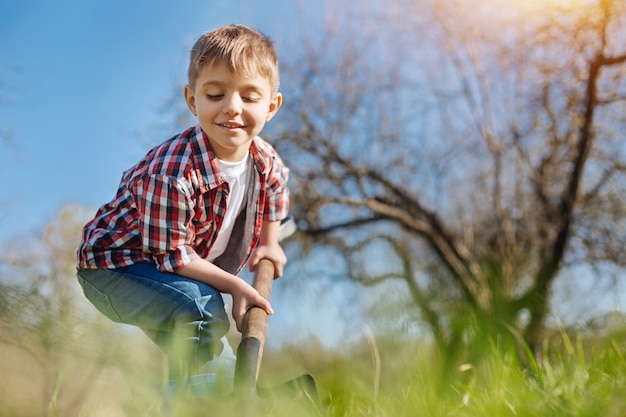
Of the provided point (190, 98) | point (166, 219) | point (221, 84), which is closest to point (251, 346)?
point (166, 219)

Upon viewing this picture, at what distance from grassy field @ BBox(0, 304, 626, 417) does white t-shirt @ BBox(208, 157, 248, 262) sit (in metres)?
0.80

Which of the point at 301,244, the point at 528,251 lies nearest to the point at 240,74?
the point at 301,244

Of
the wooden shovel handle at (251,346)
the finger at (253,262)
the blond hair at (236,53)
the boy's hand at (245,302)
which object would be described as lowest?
the finger at (253,262)

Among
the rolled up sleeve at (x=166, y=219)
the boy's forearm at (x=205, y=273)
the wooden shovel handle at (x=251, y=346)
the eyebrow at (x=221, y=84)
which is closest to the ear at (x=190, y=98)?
the eyebrow at (x=221, y=84)

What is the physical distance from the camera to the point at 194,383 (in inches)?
45.3

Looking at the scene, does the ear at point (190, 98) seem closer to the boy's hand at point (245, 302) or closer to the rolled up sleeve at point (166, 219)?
the rolled up sleeve at point (166, 219)

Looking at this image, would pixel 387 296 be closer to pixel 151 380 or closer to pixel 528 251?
pixel 151 380

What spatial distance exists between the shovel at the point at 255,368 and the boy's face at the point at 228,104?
465 millimetres

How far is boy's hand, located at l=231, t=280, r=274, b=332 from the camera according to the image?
173 centimetres

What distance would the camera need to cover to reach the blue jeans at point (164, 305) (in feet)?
6.05

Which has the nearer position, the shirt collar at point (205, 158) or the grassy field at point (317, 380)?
the grassy field at point (317, 380)

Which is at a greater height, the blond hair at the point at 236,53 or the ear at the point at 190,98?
the blond hair at the point at 236,53

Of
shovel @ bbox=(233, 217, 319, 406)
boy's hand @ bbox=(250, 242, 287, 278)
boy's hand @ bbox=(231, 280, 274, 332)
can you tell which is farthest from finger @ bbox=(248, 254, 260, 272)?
boy's hand @ bbox=(231, 280, 274, 332)

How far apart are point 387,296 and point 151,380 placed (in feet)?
1.27
